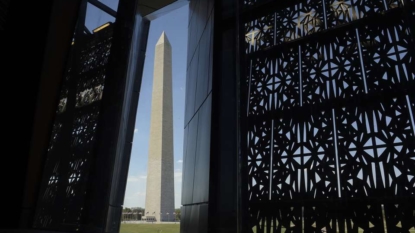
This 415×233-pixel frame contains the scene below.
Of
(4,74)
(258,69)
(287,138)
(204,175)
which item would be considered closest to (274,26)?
(258,69)

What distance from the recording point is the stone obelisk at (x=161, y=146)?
23.4 ft

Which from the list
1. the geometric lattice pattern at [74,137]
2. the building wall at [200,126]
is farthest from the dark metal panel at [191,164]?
the geometric lattice pattern at [74,137]

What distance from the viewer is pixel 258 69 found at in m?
2.58

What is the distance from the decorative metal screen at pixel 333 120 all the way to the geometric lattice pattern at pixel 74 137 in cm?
220

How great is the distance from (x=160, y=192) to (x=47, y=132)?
387 cm

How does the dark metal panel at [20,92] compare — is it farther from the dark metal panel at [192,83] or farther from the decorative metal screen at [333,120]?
the decorative metal screen at [333,120]

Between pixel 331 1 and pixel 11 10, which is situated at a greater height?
pixel 11 10

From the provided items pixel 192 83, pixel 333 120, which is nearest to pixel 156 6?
pixel 192 83

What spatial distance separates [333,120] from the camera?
6.73 ft

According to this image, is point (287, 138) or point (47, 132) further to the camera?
point (47, 132)

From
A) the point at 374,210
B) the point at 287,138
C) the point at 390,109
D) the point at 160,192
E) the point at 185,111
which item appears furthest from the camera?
the point at 160,192

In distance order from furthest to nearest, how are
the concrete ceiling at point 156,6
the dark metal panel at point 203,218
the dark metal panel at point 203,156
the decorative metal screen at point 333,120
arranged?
the concrete ceiling at point 156,6, the dark metal panel at point 203,156, the dark metal panel at point 203,218, the decorative metal screen at point 333,120

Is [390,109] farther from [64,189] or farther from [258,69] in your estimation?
[64,189]

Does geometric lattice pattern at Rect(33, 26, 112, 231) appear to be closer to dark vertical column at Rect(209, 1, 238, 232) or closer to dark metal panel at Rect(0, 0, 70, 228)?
dark metal panel at Rect(0, 0, 70, 228)
